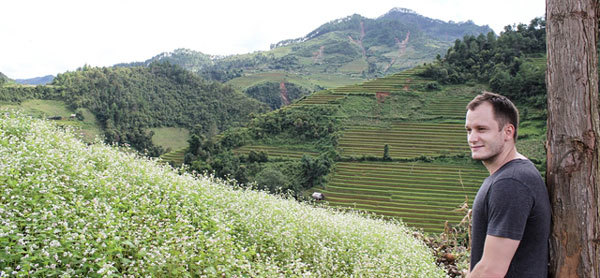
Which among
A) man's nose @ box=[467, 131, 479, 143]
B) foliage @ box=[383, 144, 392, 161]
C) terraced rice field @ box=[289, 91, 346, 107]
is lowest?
foliage @ box=[383, 144, 392, 161]

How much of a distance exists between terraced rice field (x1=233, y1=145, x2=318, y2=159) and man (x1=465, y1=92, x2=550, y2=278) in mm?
48166

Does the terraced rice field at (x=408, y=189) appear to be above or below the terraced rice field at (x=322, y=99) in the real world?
below

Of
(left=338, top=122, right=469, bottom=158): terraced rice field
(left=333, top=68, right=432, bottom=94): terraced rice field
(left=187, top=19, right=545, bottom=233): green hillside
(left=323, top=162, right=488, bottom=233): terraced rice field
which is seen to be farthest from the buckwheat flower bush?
(left=333, top=68, right=432, bottom=94): terraced rice field

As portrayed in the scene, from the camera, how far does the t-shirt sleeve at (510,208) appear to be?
239cm

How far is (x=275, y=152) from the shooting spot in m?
53.1

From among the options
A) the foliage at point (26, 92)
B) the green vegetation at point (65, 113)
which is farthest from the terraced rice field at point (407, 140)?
the foliage at point (26, 92)

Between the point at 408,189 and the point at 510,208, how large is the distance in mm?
39761

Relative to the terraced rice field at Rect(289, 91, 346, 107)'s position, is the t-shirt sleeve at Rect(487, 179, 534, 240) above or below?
above

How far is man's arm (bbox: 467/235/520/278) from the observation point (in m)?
2.42

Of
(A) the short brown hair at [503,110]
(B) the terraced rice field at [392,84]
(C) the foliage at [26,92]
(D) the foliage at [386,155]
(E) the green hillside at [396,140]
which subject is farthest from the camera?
(C) the foliage at [26,92]

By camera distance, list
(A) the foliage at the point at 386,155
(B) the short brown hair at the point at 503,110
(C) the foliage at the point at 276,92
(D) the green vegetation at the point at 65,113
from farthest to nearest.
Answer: (C) the foliage at the point at 276,92, (D) the green vegetation at the point at 65,113, (A) the foliage at the point at 386,155, (B) the short brown hair at the point at 503,110

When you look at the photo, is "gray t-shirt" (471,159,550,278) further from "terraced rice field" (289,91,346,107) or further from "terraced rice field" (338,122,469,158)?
"terraced rice field" (289,91,346,107)

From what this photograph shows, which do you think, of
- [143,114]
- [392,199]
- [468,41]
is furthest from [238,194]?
[143,114]

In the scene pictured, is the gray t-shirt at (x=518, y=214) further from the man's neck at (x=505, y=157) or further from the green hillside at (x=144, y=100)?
the green hillside at (x=144, y=100)
